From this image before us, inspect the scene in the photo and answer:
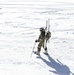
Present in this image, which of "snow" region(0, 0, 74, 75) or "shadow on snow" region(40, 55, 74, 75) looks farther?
"snow" region(0, 0, 74, 75)

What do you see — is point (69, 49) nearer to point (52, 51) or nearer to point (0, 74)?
point (52, 51)

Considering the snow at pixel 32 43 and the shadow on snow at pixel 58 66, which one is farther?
the snow at pixel 32 43

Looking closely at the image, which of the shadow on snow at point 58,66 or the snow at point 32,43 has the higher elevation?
the snow at point 32,43

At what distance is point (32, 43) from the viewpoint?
14.7 m

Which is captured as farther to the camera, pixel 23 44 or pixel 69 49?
pixel 23 44

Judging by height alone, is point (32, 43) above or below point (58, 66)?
above

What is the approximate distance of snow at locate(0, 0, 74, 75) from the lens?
35.9 feet

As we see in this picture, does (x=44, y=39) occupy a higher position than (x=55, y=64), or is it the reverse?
(x=44, y=39)

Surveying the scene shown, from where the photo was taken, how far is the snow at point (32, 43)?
10.9 m

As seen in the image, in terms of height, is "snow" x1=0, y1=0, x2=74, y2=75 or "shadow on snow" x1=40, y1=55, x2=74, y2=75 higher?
"snow" x1=0, y1=0, x2=74, y2=75

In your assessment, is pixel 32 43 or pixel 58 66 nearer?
pixel 58 66

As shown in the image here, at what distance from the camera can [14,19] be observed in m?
22.3

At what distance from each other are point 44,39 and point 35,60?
132 cm

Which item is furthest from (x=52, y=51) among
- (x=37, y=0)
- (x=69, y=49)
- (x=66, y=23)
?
(x=37, y=0)
